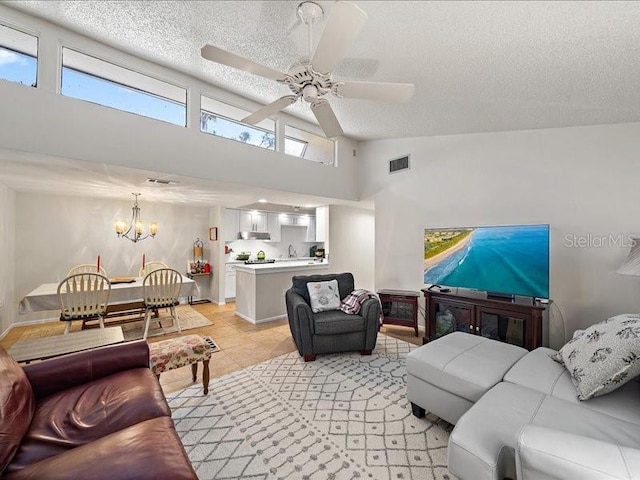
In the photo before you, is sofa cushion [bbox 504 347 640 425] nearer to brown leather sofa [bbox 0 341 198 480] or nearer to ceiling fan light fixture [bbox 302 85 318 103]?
brown leather sofa [bbox 0 341 198 480]

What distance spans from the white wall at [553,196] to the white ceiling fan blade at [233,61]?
9.75 feet

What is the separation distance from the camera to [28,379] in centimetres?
164

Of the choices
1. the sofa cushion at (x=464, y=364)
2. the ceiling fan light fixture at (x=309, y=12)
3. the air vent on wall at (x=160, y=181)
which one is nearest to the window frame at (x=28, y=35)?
the air vent on wall at (x=160, y=181)

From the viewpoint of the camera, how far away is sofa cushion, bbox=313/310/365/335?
308 cm

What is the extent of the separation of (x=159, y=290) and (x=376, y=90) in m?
3.79

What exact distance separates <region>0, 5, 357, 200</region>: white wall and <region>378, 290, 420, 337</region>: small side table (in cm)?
221

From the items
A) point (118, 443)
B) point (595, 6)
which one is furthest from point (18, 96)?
point (595, 6)

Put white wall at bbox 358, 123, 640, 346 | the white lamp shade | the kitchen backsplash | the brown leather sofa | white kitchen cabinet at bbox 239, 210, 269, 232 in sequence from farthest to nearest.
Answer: the kitchen backsplash
white kitchen cabinet at bbox 239, 210, 269, 232
white wall at bbox 358, 123, 640, 346
the white lamp shade
the brown leather sofa

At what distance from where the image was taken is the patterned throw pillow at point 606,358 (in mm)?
1423

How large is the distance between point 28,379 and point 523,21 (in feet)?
11.9

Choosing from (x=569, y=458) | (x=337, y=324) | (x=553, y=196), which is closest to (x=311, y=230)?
(x=337, y=324)

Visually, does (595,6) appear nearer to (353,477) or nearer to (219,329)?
(353,477)

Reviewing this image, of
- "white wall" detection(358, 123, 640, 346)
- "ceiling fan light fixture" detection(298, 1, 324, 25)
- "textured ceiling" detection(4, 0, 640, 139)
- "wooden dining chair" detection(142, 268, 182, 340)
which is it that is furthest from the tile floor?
"ceiling fan light fixture" detection(298, 1, 324, 25)

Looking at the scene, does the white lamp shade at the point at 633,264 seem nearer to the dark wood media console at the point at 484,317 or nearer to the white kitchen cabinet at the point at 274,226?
the dark wood media console at the point at 484,317
